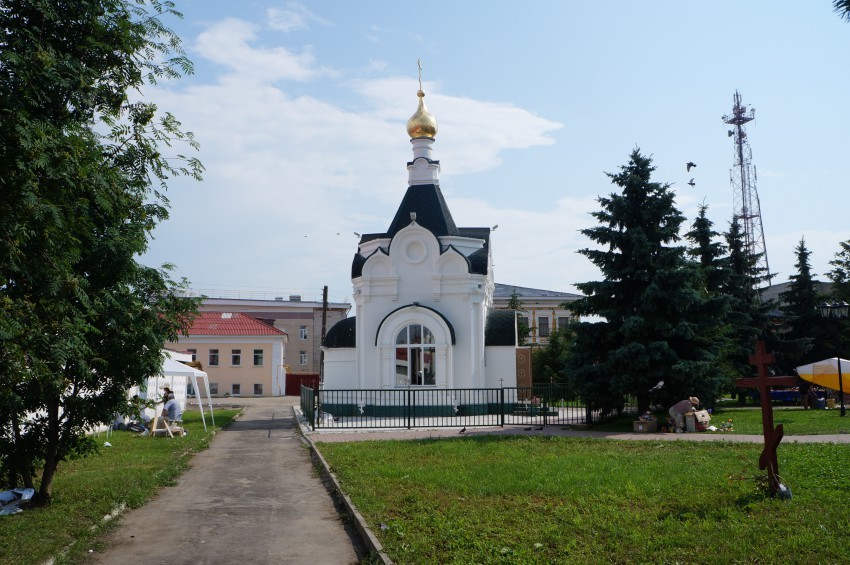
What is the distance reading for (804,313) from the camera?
119ft

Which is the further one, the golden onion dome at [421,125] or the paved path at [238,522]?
the golden onion dome at [421,125]

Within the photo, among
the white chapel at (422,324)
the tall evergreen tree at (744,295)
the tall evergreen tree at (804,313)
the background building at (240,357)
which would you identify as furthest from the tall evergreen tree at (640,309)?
the background building at (240,357)

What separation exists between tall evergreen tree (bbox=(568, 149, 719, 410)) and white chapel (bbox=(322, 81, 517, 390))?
775 cm

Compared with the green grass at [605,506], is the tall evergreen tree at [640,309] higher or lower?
higher

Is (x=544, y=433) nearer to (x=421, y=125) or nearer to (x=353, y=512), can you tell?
(x=353, y=512)

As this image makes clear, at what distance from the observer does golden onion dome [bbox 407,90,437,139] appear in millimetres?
31938

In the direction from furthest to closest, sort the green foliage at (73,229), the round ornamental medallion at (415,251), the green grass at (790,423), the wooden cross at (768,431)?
the round ornamental medallion at (415,251), the green grass at (790,423), the wooden cross at (768,431), the green foliage at (73,229)

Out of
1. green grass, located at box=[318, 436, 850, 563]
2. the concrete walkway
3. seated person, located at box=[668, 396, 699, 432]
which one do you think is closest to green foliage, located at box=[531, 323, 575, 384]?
seated person, located at box=[668, 396, 699, 432]

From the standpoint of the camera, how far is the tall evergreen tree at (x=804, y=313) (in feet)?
118

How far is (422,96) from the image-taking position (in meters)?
32.7

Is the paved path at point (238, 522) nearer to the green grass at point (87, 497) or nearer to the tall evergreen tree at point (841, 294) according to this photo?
the green grass at point (87, 497)

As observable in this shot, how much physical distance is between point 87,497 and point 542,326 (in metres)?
53.4

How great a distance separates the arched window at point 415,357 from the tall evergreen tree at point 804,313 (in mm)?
18408

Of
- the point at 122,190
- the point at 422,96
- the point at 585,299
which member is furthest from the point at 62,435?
the point at 422,96
